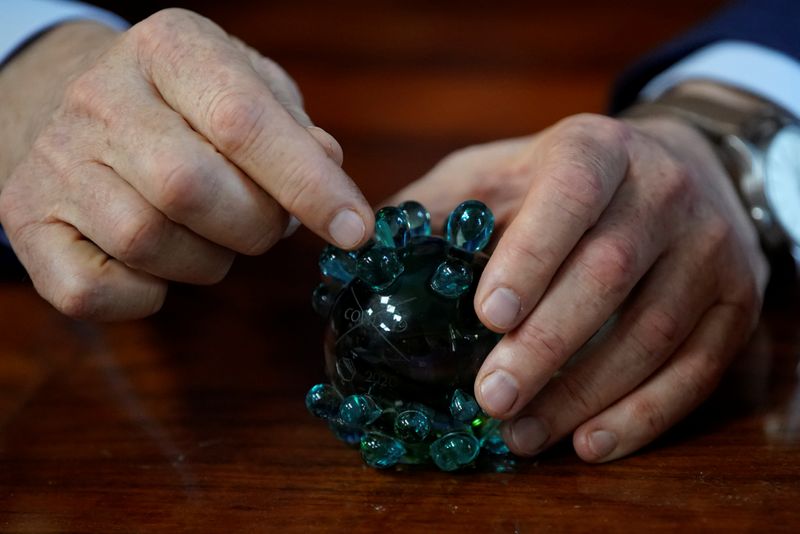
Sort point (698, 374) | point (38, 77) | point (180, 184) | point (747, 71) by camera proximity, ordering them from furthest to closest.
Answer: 1. point (747, 71)
2. point (38, 77)
3. point (698, 374)
4. point (180, 184)

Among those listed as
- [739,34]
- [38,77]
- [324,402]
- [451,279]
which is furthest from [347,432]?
[739,34]

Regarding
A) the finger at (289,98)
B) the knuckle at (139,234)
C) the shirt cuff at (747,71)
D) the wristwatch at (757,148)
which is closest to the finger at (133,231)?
the knuckle at (139,234)

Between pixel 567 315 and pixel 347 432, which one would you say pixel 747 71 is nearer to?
pixel 567 315

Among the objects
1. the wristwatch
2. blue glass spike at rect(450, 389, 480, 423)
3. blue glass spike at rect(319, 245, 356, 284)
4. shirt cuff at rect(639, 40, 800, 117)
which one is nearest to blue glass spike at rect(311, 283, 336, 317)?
blue glass spike at rect(319, 245, 356, 284)

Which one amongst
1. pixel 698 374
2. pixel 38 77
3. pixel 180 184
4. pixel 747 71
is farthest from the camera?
pixel 747 71

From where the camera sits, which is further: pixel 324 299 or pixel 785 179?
pixel 785 179

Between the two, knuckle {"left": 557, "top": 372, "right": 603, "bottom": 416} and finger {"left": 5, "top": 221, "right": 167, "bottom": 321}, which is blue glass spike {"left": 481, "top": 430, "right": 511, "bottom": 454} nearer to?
knuckle {"left": 557, "top": 372, "right": 603, "bottom": 416}

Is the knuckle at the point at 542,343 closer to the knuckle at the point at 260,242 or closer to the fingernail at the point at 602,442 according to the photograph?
the fingernail at the point at 602,442
